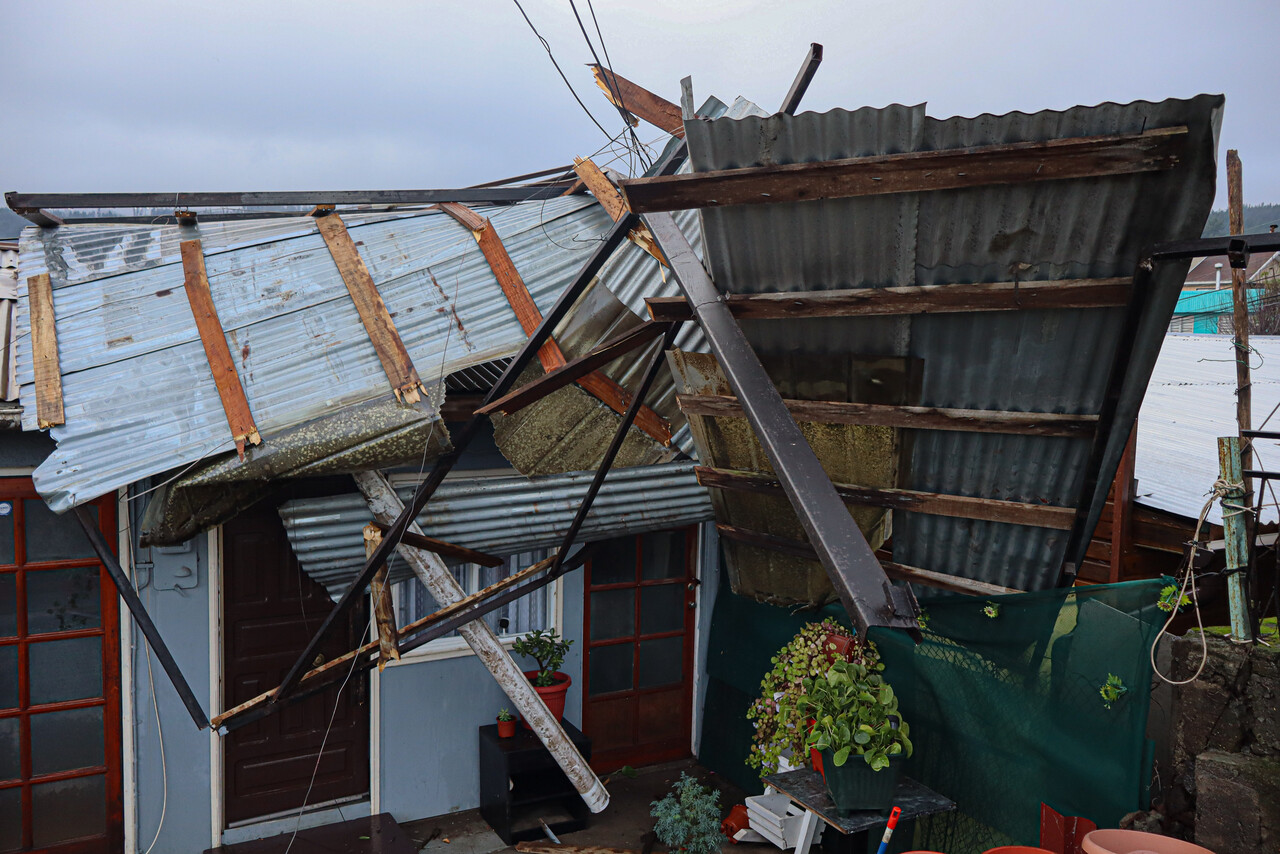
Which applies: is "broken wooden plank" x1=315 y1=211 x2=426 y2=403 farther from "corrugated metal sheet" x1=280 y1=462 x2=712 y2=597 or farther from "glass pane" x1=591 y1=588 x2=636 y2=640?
"glass pane" x1=591 y1=588 x2=636 y2=640

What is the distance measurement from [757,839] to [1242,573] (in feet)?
11.8

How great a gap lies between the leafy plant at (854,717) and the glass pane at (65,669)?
4.25 meters

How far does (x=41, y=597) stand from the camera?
5.20 m

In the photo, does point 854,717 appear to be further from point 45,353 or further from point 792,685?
point 45,353

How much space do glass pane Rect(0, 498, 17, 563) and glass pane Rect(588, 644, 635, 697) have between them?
154 inches

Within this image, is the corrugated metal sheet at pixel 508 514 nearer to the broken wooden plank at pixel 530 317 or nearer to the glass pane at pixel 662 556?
the broken wooden plank at pixel 530 317

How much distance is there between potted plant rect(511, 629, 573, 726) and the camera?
6234mm

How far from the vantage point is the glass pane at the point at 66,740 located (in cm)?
521

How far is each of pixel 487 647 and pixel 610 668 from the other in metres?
2.13

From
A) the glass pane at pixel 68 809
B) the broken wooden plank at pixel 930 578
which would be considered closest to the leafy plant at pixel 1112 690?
the broken wooden plank at pixel 930 578

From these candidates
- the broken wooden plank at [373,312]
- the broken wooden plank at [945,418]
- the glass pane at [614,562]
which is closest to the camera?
the broken wooden plank at [945,418]

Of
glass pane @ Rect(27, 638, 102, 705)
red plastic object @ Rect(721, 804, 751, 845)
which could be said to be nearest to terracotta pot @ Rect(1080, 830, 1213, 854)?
red plastic object @ Rect(721, 804, 751, 845)

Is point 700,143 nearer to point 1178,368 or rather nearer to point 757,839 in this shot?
point 757,839

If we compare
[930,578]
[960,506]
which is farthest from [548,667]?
[960,506]
